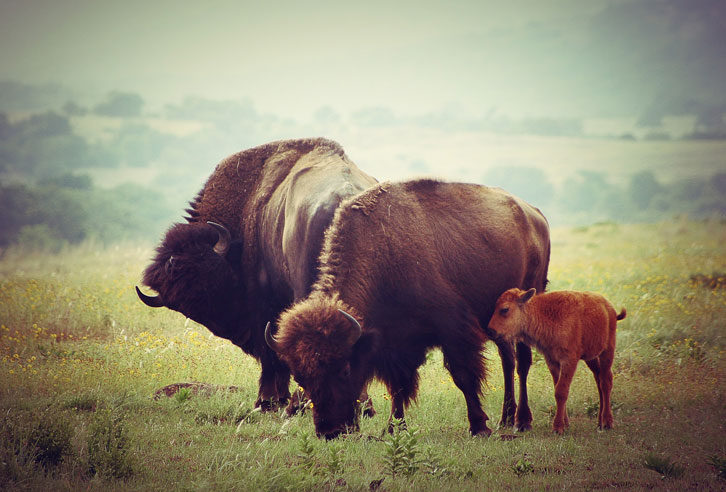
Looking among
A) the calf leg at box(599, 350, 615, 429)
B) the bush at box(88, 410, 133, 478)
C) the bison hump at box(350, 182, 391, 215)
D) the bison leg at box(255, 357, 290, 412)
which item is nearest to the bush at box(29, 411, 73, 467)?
the bush at box(88, 410, 133, 478)

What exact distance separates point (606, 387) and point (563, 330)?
0.85m

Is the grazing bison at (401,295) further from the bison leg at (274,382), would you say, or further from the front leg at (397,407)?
the bison leg at (274,382)

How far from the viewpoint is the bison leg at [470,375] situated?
6.21 metres

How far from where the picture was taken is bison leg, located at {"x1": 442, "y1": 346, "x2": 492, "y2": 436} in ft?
20.4

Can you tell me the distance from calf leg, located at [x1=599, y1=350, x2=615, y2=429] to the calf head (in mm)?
970

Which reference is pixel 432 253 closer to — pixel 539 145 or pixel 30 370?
pixel 30 370

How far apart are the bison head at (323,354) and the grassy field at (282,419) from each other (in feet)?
0.83

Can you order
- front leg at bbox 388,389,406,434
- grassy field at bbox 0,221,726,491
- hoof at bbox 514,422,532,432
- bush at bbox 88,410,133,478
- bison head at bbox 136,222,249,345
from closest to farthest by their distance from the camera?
1. bush at bbox 88,410,133,478
2. grassy field at bbox 0,221,726,491
3. front leg at bbox 388,389,406,434
4. hoof at bbox 514,422,532,432
5. bison head at bbox 136,222,249,345

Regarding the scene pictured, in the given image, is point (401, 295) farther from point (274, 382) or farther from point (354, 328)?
point (274, 382)

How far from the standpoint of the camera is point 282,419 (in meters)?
6.89

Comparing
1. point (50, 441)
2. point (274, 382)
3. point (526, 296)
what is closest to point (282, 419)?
point (274, 382)

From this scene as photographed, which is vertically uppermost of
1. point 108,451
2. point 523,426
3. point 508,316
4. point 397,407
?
point 508,316

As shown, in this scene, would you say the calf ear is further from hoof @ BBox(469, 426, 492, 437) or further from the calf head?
hoof @ BBox(469, 426, 492, 437)

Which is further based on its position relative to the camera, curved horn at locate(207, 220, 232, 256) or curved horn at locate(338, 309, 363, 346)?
→ curved horn at locate(207, 220, 232, 256)
